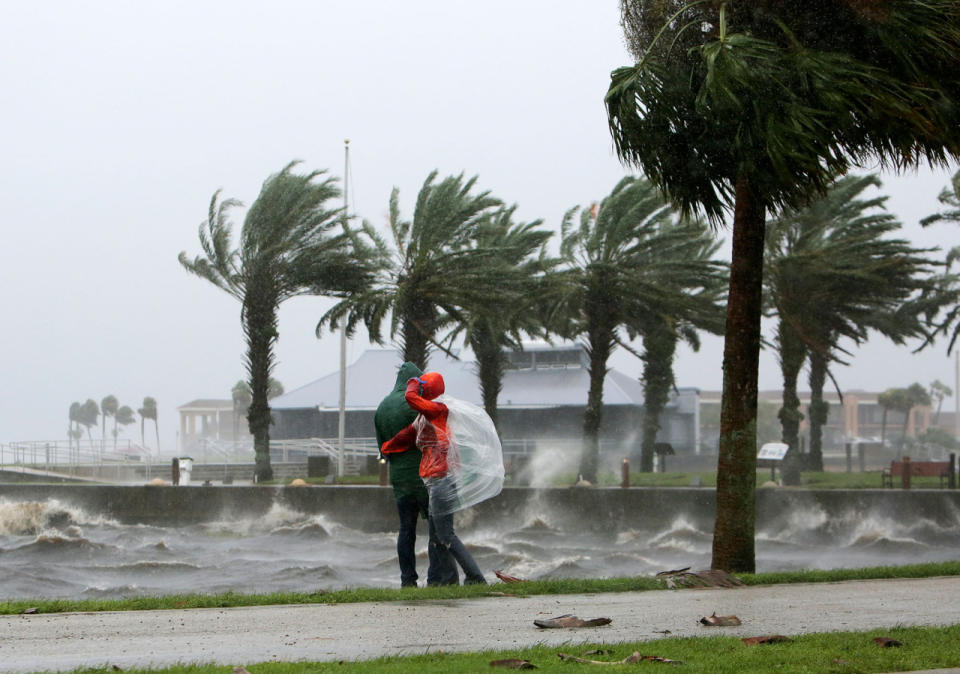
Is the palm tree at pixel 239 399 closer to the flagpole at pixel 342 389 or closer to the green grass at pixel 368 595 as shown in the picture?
the flagpole at pixel 342 389

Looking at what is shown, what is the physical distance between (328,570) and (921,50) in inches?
424

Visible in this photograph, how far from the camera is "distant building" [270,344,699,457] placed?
54719 millimetres

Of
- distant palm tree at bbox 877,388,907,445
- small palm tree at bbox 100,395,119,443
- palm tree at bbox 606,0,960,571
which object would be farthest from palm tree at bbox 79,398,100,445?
palm tree at bbox 606,0,960,571

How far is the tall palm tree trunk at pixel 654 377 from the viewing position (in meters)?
36.7

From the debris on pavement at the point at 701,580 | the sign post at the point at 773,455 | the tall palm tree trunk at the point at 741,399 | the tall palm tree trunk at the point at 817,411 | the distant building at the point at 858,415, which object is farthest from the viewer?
the distant building at the point at 858,415

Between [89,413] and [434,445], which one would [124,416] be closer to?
[89,413]

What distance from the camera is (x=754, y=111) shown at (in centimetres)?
1091

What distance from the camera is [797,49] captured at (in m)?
11.1

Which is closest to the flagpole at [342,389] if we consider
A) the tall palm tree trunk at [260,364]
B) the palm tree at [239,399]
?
the tall palm tree trunk at [260,364]

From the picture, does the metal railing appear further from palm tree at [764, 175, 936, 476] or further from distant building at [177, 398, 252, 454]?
distant building at [177, 398, 252, 454]

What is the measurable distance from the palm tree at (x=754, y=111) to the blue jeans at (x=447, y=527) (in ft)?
11.3

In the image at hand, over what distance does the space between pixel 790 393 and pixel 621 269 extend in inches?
308

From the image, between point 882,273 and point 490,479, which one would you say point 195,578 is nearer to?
point 490,479

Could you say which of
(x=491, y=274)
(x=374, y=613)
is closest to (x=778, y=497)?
(x=491, y=274)
